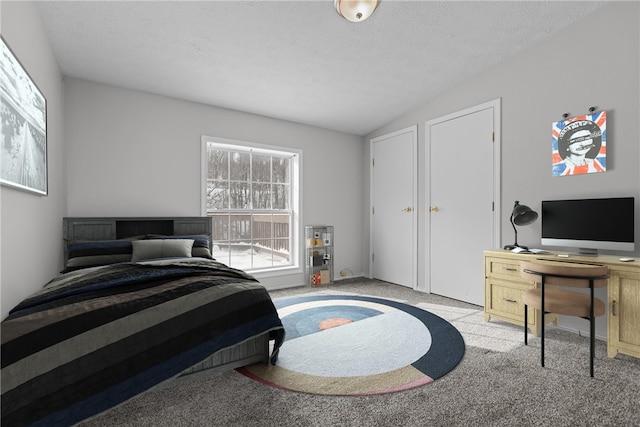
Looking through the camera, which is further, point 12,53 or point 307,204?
point 307,204

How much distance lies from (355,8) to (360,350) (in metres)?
2.80

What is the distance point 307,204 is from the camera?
4.99 metres

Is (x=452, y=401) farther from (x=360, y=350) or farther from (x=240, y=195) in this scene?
(x=240, y=195)

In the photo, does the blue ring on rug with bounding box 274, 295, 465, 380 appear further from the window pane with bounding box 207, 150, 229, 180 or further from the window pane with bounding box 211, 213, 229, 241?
the window pane with bounding box 207, 150, 229, 180

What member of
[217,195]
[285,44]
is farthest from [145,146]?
[285,44]

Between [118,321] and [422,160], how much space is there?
4.04m

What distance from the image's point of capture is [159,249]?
3.17m

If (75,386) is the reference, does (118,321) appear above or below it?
above

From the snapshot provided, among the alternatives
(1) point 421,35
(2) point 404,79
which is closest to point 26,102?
(1) point 421,35

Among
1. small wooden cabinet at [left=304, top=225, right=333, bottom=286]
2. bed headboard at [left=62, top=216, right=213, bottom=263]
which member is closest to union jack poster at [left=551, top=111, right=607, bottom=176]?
small wooden cabinet at [left=304, top=225, right=333, bottom=286]

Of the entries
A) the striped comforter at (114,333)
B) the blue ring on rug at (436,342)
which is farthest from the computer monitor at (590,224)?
the striped comforter at (114,333)

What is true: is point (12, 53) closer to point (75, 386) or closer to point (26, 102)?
point (26, 102)

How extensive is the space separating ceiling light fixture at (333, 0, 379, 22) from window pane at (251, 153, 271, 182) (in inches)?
94.1

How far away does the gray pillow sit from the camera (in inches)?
122
